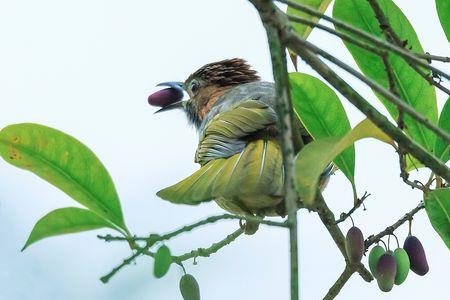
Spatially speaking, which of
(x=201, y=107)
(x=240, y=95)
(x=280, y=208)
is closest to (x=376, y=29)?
(x=280, y=208)

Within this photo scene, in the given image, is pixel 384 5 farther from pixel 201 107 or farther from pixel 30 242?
pixel 201 107

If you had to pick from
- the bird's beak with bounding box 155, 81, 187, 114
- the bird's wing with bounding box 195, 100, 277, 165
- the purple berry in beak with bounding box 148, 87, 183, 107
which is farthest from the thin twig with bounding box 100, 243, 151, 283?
the bird's beak with bounding box 155, 81, 187, 114

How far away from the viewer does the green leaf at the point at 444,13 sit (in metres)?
3.19

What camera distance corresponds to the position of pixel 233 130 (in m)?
4.66

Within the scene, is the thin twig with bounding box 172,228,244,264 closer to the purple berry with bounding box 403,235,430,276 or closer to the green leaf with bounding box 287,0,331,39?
the purple berry with bounding box 403,235,430,276

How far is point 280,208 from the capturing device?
14.0 ft

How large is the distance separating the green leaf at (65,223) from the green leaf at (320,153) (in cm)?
59

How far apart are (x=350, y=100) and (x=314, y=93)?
1.23 metres

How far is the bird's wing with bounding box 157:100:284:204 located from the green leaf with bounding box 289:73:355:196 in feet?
1.67

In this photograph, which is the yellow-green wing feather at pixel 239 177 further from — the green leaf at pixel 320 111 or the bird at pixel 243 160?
the green leaf at pixel 320 111

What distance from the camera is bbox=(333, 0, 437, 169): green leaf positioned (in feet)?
10.6

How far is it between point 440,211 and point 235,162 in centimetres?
141

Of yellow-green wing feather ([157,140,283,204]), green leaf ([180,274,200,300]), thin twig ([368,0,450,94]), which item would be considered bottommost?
green leaf ([180,274,200,300])

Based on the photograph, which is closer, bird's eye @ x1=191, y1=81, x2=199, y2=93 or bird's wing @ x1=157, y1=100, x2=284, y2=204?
bird's wing @ x1=157, y1=100, x2=284, y2=204
